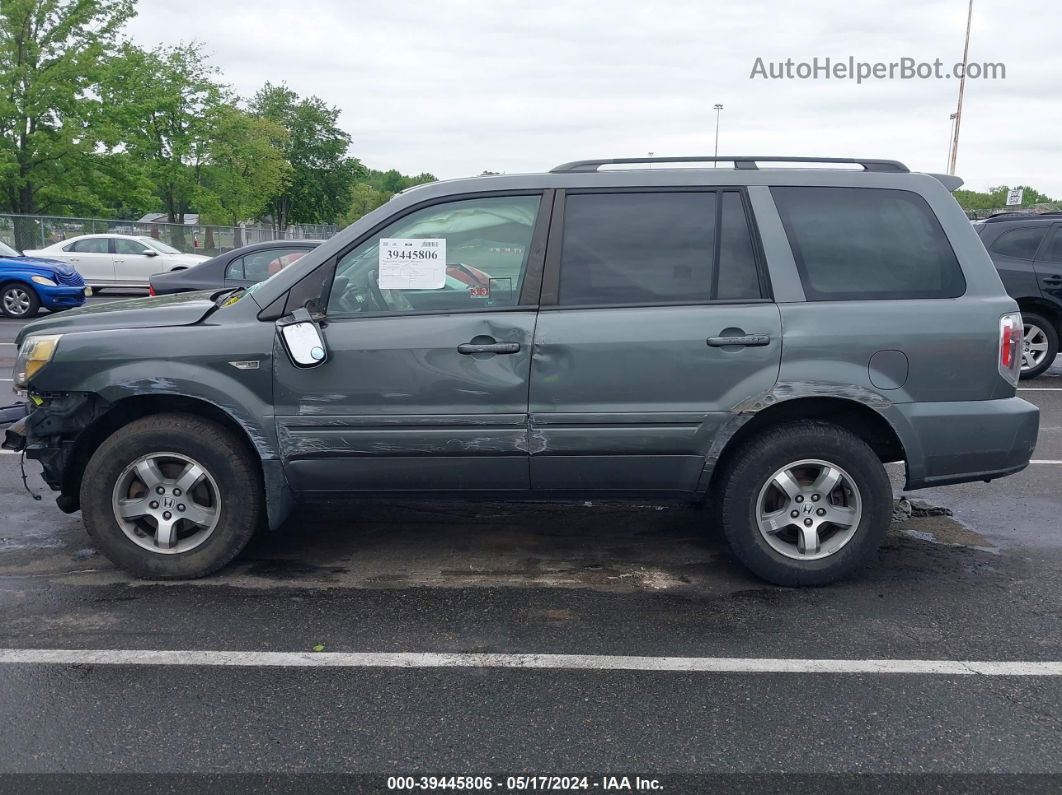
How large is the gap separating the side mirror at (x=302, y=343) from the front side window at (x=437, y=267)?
6.0 inches

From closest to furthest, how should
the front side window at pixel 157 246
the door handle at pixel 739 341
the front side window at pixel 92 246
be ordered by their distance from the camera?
the door handle at pixel 739 341 < the front side window at pixel 92 246 < the front side window at pixel 157 246

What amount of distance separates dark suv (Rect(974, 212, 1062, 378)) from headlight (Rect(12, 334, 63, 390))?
32.1ft

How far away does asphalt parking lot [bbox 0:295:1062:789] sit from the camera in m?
2.90

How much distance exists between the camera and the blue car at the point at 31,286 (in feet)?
54.3

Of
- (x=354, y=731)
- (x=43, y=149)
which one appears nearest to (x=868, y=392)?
(x=354, y=731)

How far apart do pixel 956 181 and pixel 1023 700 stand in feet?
7.88

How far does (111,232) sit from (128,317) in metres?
26.4

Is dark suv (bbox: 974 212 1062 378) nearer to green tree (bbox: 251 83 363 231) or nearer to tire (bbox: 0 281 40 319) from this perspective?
tire (bbox: 0 281 40 319)

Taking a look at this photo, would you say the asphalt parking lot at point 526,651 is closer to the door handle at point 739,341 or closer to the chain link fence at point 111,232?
the door handle at point 739,341

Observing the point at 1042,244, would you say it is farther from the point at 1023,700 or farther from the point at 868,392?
the point at 1023,700

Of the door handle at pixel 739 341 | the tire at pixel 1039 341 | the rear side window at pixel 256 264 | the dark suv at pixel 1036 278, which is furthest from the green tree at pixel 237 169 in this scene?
the door handle at pixel 739 341

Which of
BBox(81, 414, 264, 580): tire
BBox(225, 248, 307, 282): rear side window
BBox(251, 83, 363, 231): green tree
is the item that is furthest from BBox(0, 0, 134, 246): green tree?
BBox(251, 83, 363, 231): green tree

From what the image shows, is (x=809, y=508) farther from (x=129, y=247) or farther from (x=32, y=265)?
(x=129, y=247)

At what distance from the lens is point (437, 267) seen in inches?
164
